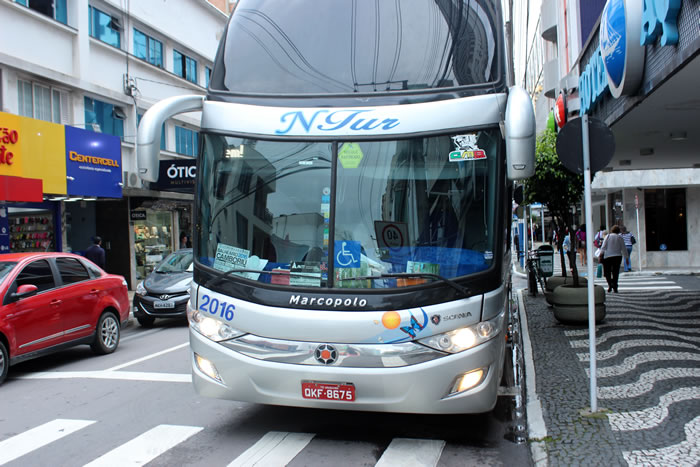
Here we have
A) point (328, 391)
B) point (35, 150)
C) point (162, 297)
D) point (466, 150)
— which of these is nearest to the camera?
point (328, 391)

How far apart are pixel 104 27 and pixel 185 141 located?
600cm

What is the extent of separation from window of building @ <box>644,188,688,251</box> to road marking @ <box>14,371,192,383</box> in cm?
2215

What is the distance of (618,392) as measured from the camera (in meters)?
6.18

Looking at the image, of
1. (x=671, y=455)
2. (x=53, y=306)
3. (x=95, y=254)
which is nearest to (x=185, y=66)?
(x=95, y=254)

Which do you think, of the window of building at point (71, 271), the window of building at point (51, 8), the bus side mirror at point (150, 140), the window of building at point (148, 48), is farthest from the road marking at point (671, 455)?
the window of building at point (148, 48)

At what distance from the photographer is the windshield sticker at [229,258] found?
514cm

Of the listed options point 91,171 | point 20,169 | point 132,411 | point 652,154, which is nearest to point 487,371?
point 132,411

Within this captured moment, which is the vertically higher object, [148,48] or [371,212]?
[148,48]

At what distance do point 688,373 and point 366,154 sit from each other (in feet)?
15.3

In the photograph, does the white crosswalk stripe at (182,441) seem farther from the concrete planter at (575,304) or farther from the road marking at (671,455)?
the concrete planter at (575,304)

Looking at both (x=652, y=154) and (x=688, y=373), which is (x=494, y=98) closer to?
(x=688, y=373)

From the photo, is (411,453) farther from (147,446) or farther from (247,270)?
(147,446)

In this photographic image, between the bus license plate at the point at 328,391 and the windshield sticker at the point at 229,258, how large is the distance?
1143mm

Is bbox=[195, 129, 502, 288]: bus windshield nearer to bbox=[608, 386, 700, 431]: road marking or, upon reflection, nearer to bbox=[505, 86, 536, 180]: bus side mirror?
bbox=[505, 86, 536, 180]: bus side mirror
